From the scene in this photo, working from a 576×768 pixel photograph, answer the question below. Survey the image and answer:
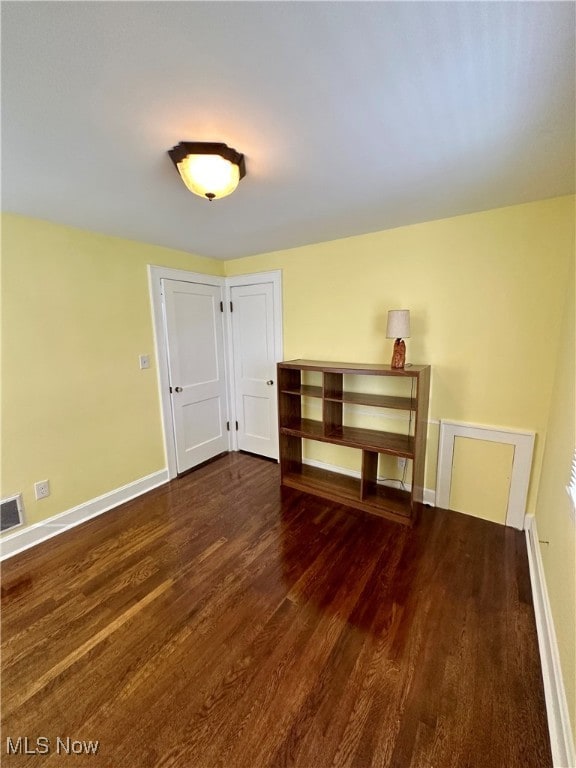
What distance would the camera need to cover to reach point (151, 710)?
3.89 ft

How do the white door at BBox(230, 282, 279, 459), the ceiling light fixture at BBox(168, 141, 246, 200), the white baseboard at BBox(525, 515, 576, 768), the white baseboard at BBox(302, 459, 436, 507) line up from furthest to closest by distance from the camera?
the white door at BBox(230, 282, 279, 459) → the white baseboard at BBox(302, 459, 436, 507) → the ceiling light fixture at BBox(168, 141, 246, 200) → the white baseboard at BBox(525, 515, 576, 768)

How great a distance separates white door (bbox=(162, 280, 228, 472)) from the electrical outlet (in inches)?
42.5

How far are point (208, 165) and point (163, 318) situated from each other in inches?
70.8

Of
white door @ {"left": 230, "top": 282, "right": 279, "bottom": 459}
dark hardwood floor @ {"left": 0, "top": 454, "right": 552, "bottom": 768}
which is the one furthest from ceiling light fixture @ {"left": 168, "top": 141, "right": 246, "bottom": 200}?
dark hardwood floor @ {"left": 0, "top": 454, "right": 552, "bottom": 768}

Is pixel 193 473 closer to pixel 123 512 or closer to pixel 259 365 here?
pixel 123 512

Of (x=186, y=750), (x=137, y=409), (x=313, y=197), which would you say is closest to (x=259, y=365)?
(x=137, y=409)

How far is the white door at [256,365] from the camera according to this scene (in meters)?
3.21

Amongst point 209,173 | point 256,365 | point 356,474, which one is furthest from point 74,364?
point 356,474

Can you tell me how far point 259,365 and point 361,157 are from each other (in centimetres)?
223

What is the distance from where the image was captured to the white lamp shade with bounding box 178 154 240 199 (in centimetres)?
127

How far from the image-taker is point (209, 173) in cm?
131

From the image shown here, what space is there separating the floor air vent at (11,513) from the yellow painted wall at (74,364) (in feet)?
0.13

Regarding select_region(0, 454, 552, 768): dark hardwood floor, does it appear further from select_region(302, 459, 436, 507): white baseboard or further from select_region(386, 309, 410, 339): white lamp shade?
select_region(386, 309, 410, 339): white lamp shade

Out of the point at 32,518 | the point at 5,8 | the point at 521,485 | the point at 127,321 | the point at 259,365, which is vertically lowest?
the point at 32,518
